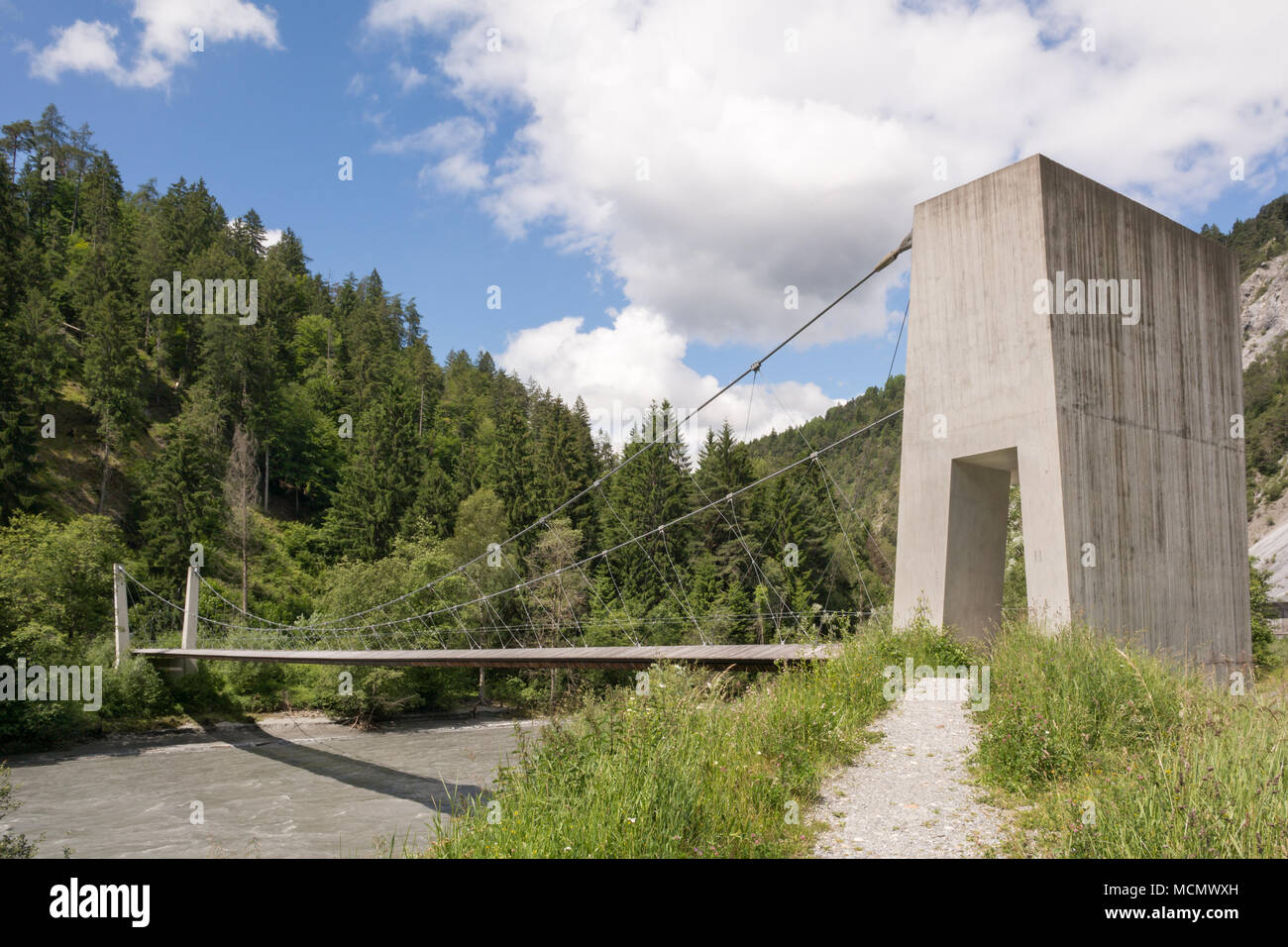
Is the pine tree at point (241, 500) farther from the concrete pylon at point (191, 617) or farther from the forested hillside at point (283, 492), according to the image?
the concrete pylon at point (191, 617)

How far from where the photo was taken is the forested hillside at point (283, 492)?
22891 mm

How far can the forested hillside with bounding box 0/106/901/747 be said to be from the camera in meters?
22.9

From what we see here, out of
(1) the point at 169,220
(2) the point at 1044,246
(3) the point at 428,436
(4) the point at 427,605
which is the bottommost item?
(4) the point at 427,605

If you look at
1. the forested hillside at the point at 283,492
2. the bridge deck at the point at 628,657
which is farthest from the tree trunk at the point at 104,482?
the bridge deck at the point at 628,657

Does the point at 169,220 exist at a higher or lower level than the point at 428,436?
higher

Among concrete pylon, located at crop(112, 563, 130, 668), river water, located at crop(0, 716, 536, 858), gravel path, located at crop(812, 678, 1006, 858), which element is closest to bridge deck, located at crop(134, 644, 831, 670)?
gravel path, located at crop(812, 678, 1006, 858)

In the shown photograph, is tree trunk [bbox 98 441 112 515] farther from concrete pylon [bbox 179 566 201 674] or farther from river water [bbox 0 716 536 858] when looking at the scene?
river water [bbox 0 716 536 858]

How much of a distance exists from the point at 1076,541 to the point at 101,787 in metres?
17.2

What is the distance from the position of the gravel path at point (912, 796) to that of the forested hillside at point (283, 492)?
9.88 metres

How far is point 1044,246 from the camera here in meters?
5.98

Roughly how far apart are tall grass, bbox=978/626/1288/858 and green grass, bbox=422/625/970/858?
0.92 metres

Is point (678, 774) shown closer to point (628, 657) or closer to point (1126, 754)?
point (1126, 754)
